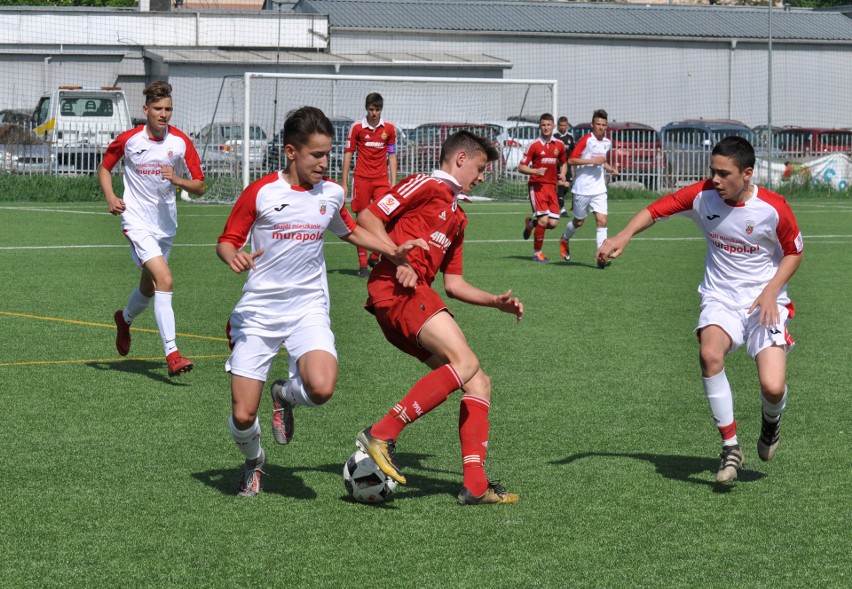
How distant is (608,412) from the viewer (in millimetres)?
8133

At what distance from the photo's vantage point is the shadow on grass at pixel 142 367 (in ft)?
30.4

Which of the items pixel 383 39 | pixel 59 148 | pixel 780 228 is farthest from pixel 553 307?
pixel 383 39

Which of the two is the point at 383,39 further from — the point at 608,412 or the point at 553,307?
the point at 608,412

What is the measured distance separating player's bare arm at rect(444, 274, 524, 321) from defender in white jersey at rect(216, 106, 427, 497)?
17.7 inches

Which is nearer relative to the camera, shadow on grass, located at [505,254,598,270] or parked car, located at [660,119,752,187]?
shadow on grass, located at [505,254,598,270]

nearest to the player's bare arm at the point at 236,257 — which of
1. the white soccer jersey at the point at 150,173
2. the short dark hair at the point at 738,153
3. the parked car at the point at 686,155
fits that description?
the short dark hair at the point at 738,153

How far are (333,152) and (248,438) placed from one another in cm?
2304

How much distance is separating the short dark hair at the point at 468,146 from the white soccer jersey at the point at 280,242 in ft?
2.07

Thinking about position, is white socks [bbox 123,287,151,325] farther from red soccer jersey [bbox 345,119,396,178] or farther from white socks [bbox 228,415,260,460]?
red soccer jersey [bbox 345,119,396,178]

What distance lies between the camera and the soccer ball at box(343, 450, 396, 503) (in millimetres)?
5852

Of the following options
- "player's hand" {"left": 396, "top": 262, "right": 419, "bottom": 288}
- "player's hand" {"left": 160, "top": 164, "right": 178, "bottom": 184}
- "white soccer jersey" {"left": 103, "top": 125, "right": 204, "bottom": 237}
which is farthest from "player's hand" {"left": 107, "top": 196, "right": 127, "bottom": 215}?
"player's hand" {"left": 396, "top": 262, "right": 419, "bottom": 288}

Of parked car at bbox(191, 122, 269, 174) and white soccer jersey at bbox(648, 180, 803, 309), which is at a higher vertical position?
parked car at bbox(191, 122, 269, 174)

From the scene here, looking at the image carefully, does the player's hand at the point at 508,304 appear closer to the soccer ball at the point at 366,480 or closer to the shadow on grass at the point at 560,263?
the soccer ball at the point at 366,480

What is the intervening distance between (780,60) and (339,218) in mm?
47547
